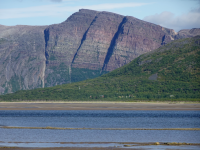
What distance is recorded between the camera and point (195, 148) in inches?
1868

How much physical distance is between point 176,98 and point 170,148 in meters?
154

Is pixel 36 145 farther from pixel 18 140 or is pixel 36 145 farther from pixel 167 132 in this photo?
pixel 167 132

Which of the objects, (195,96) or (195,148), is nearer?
(195,148)

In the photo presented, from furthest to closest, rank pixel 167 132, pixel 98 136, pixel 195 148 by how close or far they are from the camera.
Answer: pixel 167 132
pixel 98 136
pixel 195 148

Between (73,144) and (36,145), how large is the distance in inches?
238

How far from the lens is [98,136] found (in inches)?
2437

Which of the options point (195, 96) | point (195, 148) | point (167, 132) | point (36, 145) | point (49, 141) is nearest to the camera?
point (195, 148)

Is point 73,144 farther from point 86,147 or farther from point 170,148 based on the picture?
point 170,148

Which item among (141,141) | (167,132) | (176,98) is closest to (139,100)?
(176,98)

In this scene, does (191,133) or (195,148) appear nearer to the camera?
(195,148)

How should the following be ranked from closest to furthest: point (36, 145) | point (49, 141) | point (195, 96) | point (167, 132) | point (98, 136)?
point (36, 145), point (49, 141), point (98, 136), point (167, 132), point (195, 96)

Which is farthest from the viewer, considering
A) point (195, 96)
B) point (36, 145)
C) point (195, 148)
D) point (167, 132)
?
point (195, 96)

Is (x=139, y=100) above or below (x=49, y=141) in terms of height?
below

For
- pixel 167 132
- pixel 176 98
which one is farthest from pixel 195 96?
pixel 167 132
